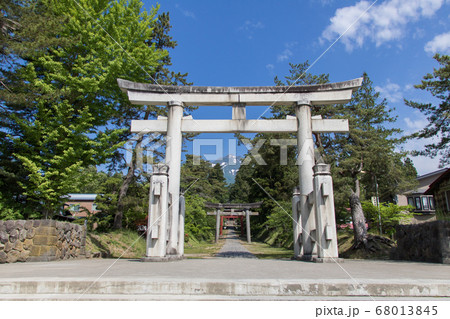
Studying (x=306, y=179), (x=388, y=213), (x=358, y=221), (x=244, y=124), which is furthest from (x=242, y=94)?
(x=388, y=213)

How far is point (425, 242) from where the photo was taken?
356 inches

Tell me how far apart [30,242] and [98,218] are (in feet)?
34.2

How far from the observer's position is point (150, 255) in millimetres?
7750

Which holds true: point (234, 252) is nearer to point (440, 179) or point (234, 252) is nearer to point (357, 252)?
point (357, 252)

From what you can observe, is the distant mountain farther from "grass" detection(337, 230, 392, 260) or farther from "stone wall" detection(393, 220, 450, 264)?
"stone wall" detection(393, 220, 450, 264)

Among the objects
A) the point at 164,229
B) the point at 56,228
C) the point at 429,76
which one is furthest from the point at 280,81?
the point at 56,228

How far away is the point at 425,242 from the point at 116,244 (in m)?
14.0

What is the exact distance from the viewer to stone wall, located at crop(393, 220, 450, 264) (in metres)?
7.89

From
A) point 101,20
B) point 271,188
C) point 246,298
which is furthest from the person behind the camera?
point 271,188

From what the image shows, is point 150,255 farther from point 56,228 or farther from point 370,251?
point 370,251

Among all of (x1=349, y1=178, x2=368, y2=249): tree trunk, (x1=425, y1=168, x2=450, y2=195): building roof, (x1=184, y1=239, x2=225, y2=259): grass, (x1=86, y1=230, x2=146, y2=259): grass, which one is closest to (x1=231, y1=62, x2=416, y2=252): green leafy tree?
(x1=349, y1=178, x2=368, y2=249): tree trunk

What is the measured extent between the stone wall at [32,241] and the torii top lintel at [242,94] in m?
5.08

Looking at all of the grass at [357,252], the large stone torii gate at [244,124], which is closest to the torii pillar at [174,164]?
the large stone torii gate at [244,124]

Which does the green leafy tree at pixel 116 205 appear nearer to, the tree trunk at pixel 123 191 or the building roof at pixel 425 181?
the tree trunk at pixel 123 191
